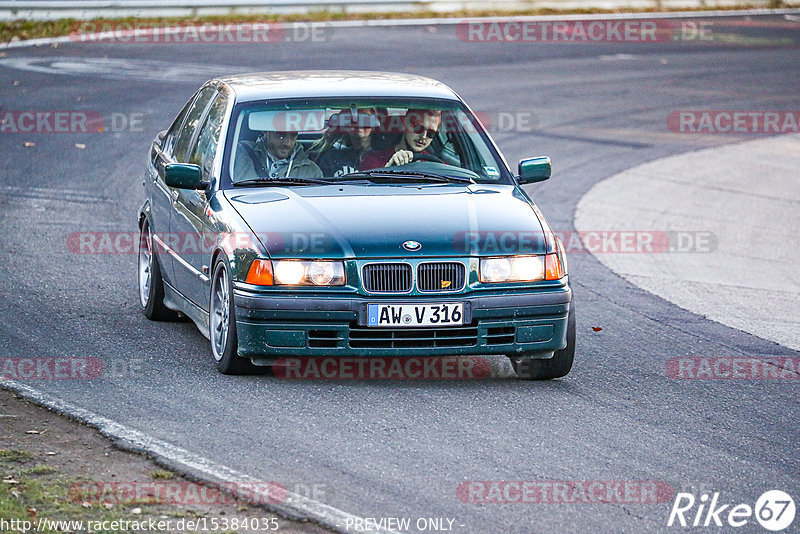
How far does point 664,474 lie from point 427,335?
1.66m

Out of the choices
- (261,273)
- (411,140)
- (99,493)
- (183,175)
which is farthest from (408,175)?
(99,493)

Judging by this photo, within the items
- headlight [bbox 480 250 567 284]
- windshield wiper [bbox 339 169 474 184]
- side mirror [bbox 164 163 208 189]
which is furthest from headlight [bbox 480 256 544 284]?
side mirror [bbox 164 163 208 189]

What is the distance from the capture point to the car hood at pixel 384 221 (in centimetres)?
725

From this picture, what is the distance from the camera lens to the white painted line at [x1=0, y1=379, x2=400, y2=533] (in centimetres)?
537

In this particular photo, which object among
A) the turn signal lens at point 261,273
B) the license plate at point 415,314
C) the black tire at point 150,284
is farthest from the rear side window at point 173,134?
the license plate at point 415,314

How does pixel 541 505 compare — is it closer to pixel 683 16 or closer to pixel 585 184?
pixel 585 184

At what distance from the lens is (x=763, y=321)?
989 centimetres

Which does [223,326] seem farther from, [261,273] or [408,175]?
[408,175]

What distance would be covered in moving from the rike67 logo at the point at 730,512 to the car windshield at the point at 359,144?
10.1ft

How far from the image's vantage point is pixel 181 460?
5.99 m

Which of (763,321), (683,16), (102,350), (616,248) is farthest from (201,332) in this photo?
(683,16)

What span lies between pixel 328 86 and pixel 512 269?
2.03 metres

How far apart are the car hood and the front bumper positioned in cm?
Answer: 24

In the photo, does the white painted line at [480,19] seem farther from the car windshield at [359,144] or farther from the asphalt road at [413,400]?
the car windshield at [359,144]
